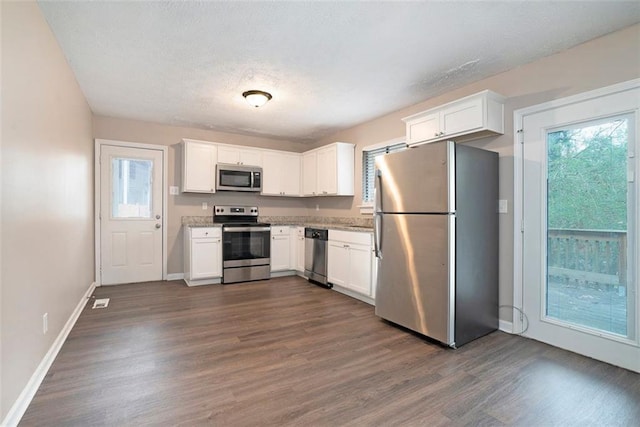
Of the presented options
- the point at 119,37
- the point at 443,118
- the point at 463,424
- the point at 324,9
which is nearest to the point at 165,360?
the point at 463,424

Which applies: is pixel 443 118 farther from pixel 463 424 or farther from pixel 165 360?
pixel 165 360

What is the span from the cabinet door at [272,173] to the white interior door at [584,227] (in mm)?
3765

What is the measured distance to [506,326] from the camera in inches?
118

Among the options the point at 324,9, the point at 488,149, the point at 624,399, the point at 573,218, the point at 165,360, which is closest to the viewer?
the point at 624,399

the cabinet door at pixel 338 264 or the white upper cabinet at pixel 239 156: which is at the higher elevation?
the white upper cabinet at pixel 239 156

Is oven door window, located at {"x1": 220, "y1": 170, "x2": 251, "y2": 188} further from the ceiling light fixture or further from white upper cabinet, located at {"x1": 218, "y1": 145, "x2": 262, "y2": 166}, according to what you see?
the ceiling light fixture

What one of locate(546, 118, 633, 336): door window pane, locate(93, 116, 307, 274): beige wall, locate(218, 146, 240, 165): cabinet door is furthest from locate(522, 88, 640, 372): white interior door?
locate(93, 116, 307, 274): beige wall

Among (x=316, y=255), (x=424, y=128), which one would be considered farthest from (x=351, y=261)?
(x=424, y=128)

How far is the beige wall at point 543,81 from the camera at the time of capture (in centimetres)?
236

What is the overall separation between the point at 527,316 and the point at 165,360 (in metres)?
3.04

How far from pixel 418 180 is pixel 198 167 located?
11.4 ft

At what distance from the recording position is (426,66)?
2.94 metres

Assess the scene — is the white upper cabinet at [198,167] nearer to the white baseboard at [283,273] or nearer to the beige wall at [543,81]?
the white baseboard at [283,273]

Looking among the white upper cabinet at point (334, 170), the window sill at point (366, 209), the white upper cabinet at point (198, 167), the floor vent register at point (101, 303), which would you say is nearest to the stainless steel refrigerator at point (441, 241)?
the window sill at point (366, 209)
